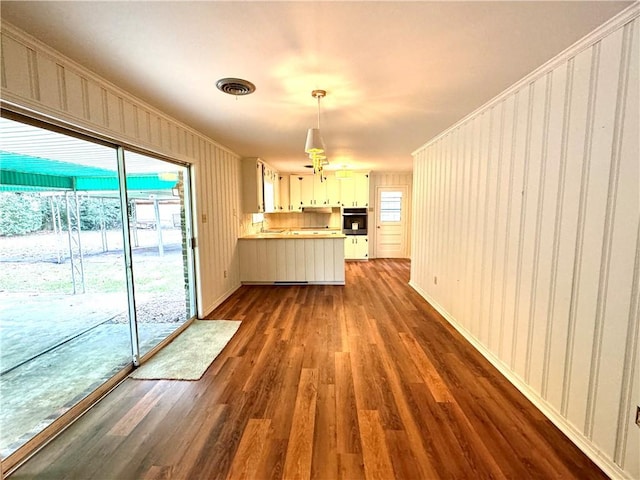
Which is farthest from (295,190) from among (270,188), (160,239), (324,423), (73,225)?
(324,423)

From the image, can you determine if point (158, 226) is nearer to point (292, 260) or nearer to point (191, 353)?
point (191, 353)

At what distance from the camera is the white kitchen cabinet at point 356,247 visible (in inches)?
283

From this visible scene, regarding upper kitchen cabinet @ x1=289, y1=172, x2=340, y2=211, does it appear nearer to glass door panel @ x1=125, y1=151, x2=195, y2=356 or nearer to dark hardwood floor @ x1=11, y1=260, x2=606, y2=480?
glass door panel @ x1=125, y1=151, x2=195, y2=356

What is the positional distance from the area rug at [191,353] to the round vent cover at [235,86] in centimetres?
234

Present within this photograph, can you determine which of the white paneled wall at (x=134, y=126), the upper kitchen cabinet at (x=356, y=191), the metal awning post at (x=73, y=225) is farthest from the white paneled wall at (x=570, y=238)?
the upper kitchen cabinet at (x=356, y=191)

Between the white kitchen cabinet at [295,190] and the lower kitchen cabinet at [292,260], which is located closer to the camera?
the lower kitchen cabinet at [292,260]

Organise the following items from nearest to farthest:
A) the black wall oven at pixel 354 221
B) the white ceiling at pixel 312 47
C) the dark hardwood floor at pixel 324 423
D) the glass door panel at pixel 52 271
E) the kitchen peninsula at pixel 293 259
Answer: the white ceiling at pixel 312 47 → the dark hardwood floor at pixel 324 423 → the glass door panel at pixel 52 271 → the kitchen peninsula at pixel 293 259 → the black wall oven at pixel 354 221

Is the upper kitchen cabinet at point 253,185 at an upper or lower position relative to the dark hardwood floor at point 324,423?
upper

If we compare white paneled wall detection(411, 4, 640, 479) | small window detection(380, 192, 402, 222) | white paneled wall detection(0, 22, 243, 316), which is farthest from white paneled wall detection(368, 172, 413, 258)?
white paneled wall detection(411, 4, 640, 479)

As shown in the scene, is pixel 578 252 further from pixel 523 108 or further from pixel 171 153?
pixel 171 153

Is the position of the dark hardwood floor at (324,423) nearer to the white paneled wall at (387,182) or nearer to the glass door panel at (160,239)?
the glass door panel at (160,239)

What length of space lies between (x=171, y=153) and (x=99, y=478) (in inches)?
104

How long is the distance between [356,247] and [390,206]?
4.92ft

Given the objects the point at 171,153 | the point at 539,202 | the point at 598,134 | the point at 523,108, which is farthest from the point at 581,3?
the point at 171,153
